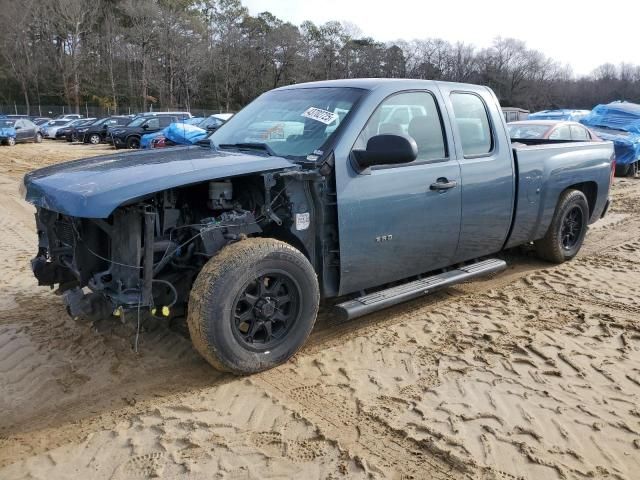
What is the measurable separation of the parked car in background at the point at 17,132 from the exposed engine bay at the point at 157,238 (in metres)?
26.3

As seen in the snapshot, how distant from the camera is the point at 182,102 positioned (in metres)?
60.0

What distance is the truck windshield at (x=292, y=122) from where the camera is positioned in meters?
3.90

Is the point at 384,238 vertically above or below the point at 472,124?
below

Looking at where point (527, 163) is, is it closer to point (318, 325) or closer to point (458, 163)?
point (458, 163)

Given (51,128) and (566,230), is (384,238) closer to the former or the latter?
(566,230)

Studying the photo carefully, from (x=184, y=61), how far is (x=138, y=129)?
33432mm

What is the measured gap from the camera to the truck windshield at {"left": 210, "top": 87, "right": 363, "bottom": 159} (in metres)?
3.90

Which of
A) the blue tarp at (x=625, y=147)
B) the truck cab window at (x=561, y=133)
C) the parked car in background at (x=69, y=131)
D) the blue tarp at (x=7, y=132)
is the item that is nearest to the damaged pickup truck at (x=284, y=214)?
the truck cab window at (x=561, y=133)

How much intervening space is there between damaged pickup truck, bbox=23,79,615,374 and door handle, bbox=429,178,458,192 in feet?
0.04

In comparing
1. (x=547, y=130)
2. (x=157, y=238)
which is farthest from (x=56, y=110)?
(x=157, y=238)

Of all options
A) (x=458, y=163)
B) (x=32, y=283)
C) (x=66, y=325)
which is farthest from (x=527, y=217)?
(x=32, y=283)

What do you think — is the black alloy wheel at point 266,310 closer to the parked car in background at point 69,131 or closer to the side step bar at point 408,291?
the side step bar at point 408,291

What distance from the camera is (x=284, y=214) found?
3686 mm

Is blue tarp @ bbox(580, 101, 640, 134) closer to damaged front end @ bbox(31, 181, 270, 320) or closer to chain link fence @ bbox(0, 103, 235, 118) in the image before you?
damaged front end @ bbox(31, 181, 270, 320)
